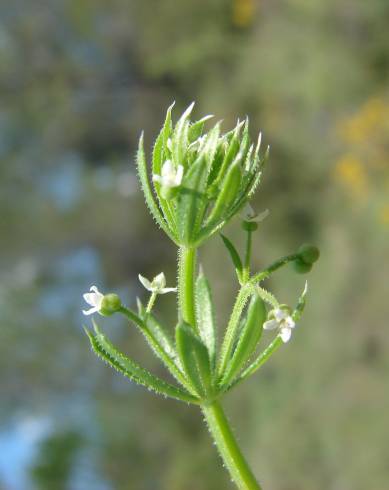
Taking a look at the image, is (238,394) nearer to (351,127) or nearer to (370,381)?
(370,381)

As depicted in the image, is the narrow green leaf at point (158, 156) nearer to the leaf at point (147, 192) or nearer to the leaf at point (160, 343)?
the leaf at point (147, 192)

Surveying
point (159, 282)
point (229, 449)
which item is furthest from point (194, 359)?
point (159, 282)

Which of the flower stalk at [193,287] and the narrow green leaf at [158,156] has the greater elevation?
the narrow green leaf at [158,156]

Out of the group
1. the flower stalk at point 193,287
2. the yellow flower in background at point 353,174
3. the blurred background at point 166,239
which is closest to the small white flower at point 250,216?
the flower stalk at point 193,287

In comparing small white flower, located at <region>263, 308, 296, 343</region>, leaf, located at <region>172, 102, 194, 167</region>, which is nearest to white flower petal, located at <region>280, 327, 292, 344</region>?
small white flower, located at <region>263, 308, 296, 343</region>

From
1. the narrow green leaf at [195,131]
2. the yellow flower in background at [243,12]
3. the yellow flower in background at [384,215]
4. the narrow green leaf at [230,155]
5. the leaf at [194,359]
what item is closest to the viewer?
the leaf at [194,359]

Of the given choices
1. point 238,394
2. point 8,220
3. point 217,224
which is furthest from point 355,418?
point 8,220
